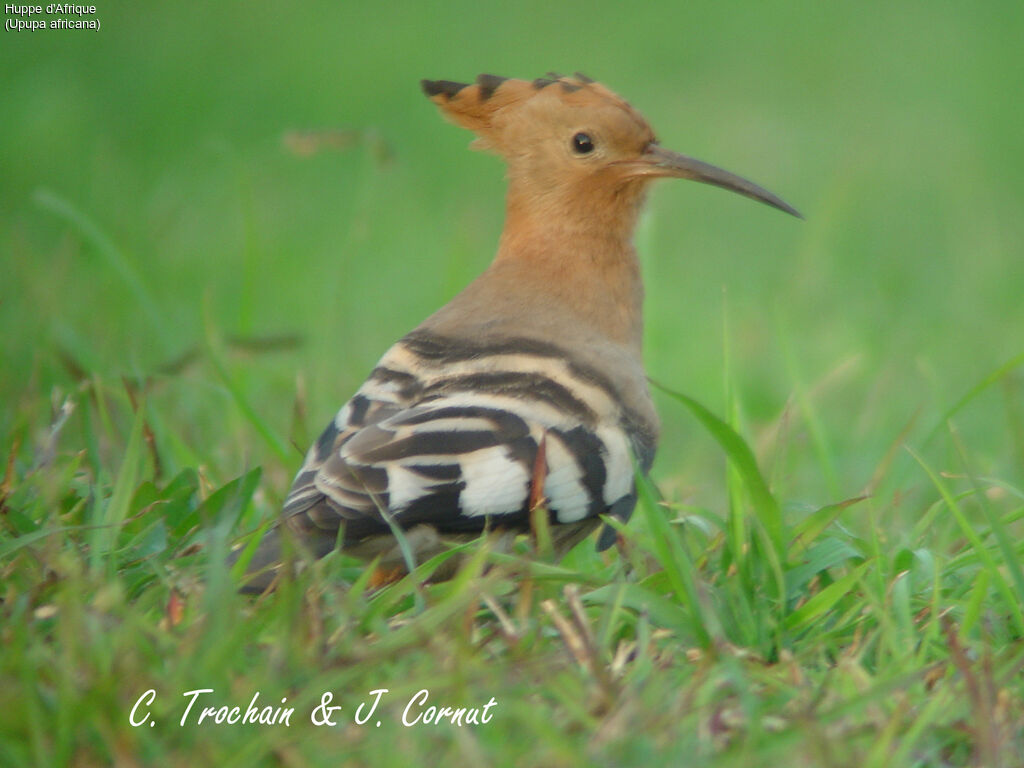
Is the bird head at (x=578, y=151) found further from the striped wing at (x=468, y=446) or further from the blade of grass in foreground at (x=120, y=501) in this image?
the blade of grass in foreground at (x=120, y=501)

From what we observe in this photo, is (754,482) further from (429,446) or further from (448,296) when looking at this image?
(448,296)

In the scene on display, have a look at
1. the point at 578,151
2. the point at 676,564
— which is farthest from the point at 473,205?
the point at 676,564

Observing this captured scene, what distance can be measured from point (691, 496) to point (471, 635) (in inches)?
46.3

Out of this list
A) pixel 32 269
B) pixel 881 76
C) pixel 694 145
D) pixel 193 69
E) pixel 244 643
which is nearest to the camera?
pixel 244 643

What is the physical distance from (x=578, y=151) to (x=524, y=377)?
0.69 meters

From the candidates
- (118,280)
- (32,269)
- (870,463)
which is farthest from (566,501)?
(118,280)

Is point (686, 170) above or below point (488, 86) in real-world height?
below

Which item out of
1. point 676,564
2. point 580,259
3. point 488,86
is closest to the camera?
point 676,564

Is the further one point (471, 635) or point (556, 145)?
point (556, 145)

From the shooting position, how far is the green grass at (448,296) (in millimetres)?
1679

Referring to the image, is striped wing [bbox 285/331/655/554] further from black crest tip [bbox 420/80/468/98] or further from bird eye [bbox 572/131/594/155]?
black crest tip [bbox 420/80/468/98]

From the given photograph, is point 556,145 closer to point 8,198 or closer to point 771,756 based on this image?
point 771,756

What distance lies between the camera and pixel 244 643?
182cm

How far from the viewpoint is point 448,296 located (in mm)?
3391
